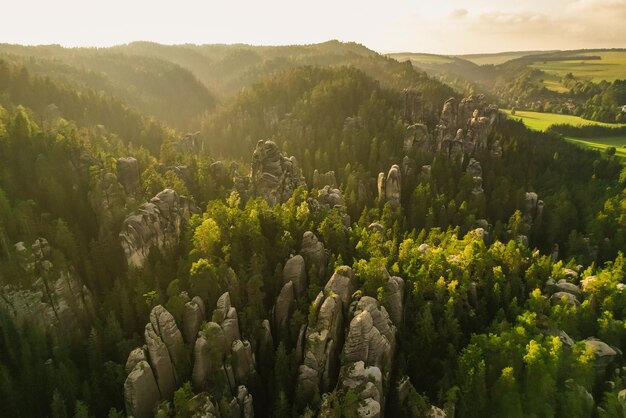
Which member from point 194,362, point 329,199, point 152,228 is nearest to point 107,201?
point 152,228

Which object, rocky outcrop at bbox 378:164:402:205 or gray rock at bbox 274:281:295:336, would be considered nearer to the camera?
gray rock at bbox 274:281:295:336

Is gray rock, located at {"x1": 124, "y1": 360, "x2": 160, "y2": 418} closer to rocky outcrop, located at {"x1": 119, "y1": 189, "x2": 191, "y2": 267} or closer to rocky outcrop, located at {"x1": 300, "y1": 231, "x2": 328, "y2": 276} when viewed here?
rocky outcrop, located at {"x1": 119, "y1": 189, "x2": 191, "y2": 267}

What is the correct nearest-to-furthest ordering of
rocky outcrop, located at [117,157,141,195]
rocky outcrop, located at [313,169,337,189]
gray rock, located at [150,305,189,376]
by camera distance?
gray rock, located at [150,305,189,376] → rocky outcrop, located at [117,157,141,195] → rocky outcrop, located at [313,169,337,189]

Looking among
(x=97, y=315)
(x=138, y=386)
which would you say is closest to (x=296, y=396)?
(x=138, y=386)

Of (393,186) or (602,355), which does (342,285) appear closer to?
(602,355)

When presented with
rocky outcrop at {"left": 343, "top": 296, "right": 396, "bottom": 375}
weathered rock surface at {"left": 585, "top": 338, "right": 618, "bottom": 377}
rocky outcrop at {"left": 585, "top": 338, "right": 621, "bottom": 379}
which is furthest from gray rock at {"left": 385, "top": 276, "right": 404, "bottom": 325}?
weathered rock surface at {"left": 585, "top": 338, "right": 618, "bottom": 377}

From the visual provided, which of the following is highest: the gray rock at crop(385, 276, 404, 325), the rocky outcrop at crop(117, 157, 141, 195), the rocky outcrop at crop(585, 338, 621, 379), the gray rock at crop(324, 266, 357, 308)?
the rocky outcrop at crop(117, 157, 141, 195)

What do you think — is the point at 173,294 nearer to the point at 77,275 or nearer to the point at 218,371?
the point at 218,371
